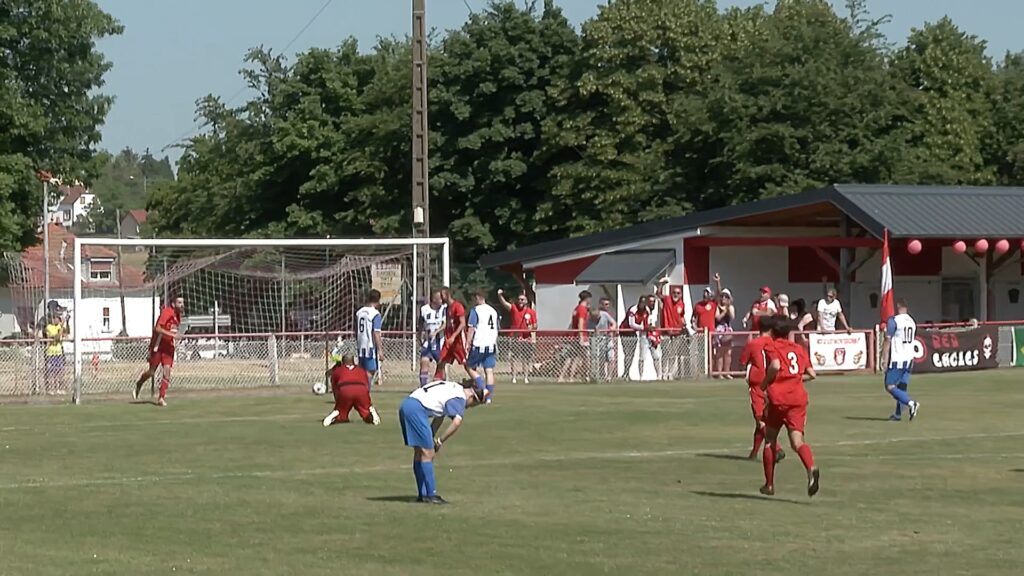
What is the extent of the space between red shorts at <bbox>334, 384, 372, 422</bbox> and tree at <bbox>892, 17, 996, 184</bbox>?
1465 inches

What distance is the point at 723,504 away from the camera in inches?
568

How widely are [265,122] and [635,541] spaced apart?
2297 inches

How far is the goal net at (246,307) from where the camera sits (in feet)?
101

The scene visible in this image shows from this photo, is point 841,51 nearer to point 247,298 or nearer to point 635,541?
point 247,298

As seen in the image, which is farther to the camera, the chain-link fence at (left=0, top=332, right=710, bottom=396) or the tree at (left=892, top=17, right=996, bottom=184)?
the tree at (left=892, top=17, right=996, bottom=184)

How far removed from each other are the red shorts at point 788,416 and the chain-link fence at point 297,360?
639 inches

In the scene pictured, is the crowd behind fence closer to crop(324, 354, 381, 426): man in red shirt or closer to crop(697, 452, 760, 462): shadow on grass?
crop(324, 354, 381, 426): man in red shirt

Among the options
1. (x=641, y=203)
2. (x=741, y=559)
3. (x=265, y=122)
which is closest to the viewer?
(x=741, y=559)

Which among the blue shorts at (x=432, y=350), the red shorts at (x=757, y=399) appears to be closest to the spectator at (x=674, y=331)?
the blue shorts at (x=432, y=350)

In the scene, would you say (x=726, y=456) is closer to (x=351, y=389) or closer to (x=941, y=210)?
(x=351, y=389)

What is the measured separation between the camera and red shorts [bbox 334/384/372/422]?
22969 millimetres

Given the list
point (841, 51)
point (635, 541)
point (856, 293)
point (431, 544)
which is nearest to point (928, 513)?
point (635, 541)

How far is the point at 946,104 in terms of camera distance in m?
62.7

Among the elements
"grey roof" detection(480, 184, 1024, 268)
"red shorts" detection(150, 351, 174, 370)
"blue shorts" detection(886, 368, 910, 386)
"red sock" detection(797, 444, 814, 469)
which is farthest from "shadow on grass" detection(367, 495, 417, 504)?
"grey roof" detection(480, 184, 1024, 268)
